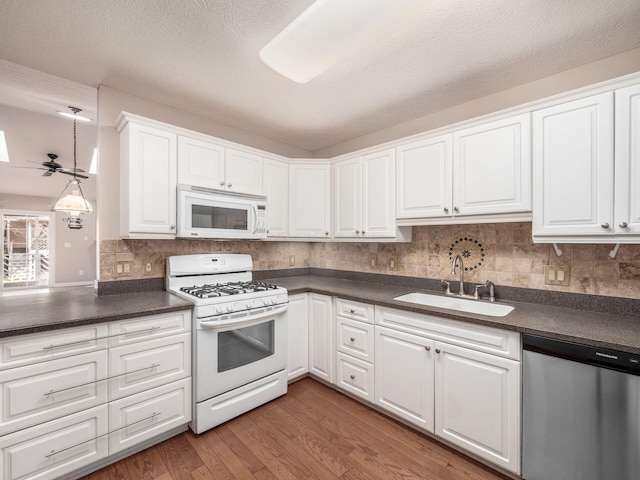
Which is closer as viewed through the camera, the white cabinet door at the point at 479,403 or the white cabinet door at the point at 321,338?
the white cabinet door at the point at 479,403

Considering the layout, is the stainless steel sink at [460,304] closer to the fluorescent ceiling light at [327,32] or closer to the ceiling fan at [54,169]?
the fluorescent ceiling light at [327,32]

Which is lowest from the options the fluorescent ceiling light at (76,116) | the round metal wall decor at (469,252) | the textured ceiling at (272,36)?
the round metal wall decor at (469,252)

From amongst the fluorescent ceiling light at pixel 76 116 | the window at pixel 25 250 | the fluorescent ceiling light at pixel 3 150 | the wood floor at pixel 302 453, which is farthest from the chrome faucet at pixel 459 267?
the window at pixel 25 250

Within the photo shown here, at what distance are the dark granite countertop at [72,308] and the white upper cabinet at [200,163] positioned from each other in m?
0.95

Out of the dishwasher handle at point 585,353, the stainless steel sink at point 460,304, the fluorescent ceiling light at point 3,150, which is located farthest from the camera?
the fluorescent ceiling light at point 3,150

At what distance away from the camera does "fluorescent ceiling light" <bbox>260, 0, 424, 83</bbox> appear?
4.22 feet

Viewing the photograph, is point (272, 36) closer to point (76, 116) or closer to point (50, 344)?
point (50, 344)

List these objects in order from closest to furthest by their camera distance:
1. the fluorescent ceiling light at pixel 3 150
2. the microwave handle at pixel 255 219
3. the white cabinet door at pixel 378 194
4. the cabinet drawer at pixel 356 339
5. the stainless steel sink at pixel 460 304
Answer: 1. the stainless steel sink at pixel 460 304
2. the cabinet drawer at pixel 356 339
3. the white cabinet door at pixel 378 194
4. the microwave handle at pixel 255 219
5. the fluorescent ceiling light at pixel 3 150

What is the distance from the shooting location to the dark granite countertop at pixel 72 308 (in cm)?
149

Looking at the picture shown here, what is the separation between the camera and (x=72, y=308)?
5.88ft

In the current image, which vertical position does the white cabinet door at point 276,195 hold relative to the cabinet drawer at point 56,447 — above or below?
above

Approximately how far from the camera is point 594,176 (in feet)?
5.20

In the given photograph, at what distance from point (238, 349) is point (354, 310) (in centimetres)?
96

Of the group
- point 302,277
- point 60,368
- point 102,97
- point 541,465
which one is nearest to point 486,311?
point 541,465
